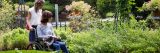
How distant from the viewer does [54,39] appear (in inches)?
325

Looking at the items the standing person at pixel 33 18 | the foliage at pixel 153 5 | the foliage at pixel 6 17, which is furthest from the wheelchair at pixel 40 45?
the foliage at pixel 153 5

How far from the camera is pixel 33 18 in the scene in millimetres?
8602

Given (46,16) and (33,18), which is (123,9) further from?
(46,16)

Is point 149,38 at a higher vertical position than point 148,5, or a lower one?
lower

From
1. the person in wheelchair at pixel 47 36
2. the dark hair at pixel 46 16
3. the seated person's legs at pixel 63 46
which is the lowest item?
the seated person's legs at pixel 63 46

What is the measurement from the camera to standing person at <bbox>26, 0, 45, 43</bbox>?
8461 mm

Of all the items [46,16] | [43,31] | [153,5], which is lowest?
[43,31]

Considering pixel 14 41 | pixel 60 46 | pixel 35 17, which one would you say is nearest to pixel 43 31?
pixel 60 46

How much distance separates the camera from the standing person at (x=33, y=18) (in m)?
8.46

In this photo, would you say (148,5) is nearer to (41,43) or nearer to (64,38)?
(64,38)

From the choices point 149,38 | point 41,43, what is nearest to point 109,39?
point 149,38

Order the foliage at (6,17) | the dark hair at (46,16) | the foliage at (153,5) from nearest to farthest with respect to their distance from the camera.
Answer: the dark hair at (46,16) < the foliage at (6,17) < the foliage at (153,5)

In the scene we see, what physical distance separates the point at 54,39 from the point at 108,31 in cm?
175

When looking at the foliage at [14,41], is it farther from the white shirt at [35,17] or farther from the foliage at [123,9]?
the foliage at [123,9]
